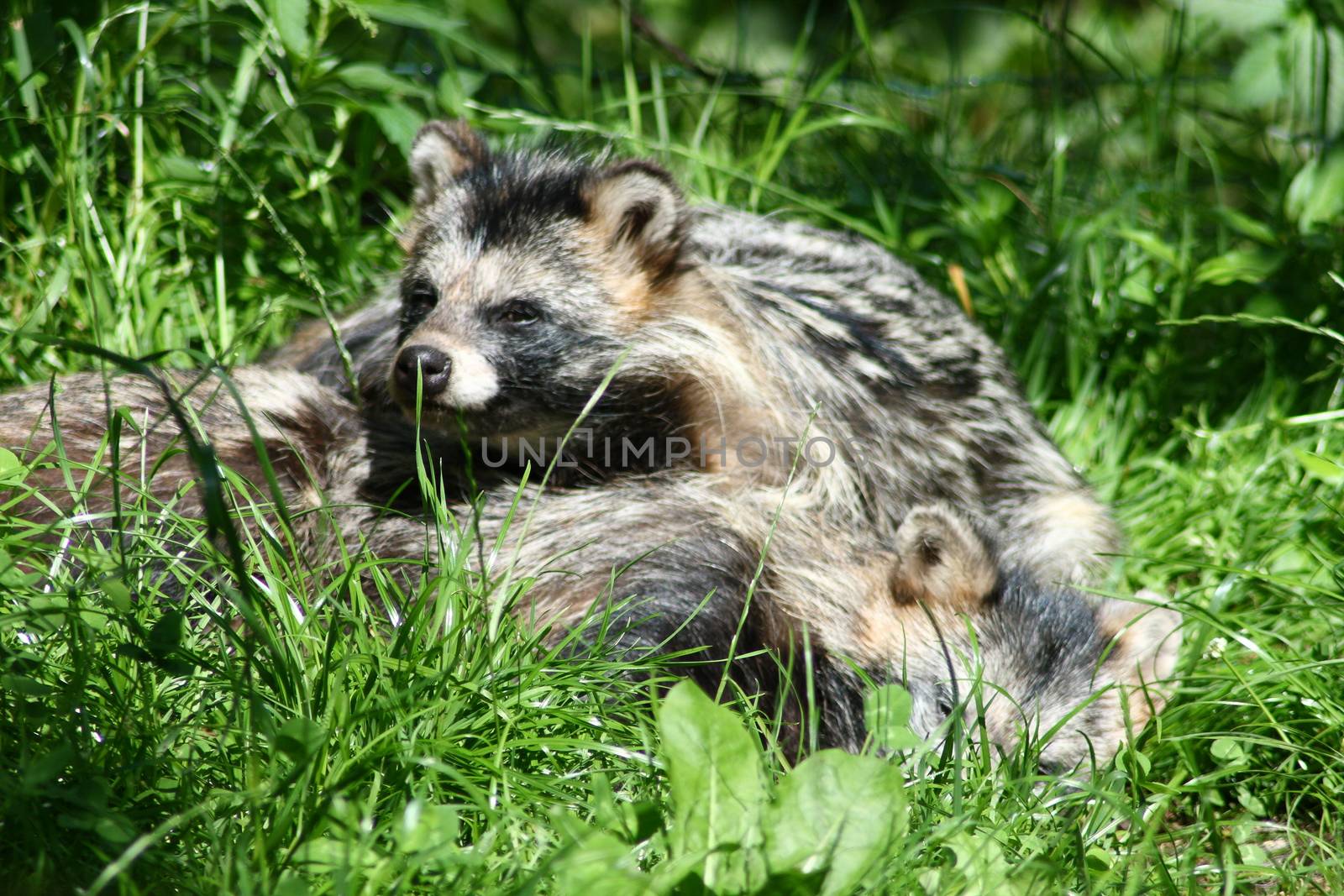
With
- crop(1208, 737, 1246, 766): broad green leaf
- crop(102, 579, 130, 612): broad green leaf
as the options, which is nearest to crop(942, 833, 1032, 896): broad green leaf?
crop(1208, 737, 1246, 766): broad green leaf

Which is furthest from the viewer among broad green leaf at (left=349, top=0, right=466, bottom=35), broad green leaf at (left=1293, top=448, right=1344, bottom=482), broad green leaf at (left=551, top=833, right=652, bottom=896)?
broad green leaf at (left=349, top=0, right=466, bottom=35)

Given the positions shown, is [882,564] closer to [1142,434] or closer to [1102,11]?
[1142,434]

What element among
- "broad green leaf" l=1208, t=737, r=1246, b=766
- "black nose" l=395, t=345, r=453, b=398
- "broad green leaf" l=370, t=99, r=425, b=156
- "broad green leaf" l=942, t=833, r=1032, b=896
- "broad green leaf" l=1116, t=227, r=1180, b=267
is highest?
"broad green leaf" l=370, t=99, r=425, b=156

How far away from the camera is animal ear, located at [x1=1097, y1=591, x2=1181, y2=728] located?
3.55 m

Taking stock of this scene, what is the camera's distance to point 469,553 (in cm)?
328

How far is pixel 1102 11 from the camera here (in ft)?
24.4

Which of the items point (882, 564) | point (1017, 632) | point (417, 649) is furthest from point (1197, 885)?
point (417, 649)

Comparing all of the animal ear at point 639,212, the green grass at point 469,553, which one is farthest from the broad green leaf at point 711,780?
the animal ear at point 639,212

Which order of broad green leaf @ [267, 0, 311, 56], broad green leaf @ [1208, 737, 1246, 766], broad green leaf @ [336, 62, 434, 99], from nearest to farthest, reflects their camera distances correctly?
broad green leaf @ [1208, 737, 1246, 766] → broad green leaf @ [267, 0, 311, 56] → broad green leaf @ [336, 62, 434, 99]

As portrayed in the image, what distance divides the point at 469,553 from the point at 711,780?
1127mm

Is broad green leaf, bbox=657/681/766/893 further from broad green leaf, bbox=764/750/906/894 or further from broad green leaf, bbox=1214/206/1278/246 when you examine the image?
broad green leaf, bbox=1214/206/1278/246

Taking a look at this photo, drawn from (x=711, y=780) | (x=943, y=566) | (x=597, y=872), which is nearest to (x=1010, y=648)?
(x=943, y=566)

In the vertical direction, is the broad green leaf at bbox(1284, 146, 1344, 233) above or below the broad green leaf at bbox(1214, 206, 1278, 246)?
above

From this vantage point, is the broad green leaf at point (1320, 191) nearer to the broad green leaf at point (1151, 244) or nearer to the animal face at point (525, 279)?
the broad green leaf at point (1151, 244)
